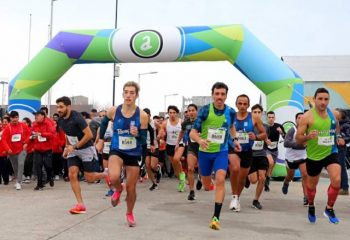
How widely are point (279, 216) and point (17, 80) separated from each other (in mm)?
9881

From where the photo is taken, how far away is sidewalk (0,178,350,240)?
5.46 meters

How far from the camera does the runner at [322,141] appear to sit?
6.27 meters

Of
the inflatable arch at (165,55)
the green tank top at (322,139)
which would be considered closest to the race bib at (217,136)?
the green tank top at (322,139)

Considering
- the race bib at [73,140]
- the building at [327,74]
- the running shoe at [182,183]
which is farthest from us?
the building at [327,74]

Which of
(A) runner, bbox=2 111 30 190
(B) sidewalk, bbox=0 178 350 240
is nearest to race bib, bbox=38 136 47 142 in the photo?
(A) runner, bbox=2 111 30 190

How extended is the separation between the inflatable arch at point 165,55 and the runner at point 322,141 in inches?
260

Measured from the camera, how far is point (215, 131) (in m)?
6.26

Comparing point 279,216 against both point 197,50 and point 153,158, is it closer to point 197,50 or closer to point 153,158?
point 153,158

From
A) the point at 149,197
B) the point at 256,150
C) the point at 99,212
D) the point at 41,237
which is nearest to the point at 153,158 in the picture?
the point at 149,197

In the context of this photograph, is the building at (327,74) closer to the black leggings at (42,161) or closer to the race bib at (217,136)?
the black leggings at (42,161)

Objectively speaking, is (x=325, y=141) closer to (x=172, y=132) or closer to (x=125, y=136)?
(x=125, y=136)

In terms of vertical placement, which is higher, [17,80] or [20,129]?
[17,80]

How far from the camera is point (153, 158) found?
1080 cm

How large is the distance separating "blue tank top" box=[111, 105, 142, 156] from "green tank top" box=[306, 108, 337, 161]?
233cm
